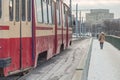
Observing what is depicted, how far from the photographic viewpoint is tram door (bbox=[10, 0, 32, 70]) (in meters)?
12.7

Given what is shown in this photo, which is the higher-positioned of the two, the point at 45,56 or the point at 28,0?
the point at 28,0

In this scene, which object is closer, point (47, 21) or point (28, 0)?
point (28, 0)

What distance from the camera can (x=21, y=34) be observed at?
13352 mm

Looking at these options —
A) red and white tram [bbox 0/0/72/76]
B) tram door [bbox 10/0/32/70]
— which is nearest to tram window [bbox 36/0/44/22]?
red and white tram [bbox 0/0/72/76]

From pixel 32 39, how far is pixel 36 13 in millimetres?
1054

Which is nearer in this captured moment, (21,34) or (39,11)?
(21,34)

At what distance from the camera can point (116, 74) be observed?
17.6m

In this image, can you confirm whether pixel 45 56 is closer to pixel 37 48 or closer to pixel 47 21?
pixel 47 21

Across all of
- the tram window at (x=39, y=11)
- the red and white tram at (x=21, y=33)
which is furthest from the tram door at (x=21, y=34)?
the tram window at (x=39, y=11)

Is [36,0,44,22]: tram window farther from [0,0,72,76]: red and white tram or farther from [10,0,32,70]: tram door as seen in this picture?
[10,0,32,70]: tram door

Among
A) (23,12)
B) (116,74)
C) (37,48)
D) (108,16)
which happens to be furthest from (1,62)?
(108,16)

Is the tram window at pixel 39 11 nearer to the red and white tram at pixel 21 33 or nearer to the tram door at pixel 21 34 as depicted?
the red and white tram at pixel 21 33

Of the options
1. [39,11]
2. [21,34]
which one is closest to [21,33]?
[21,34]

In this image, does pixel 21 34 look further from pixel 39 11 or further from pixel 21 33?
pixel 39 11
